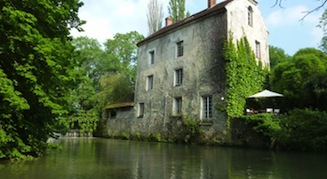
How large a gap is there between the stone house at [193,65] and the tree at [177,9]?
910cm

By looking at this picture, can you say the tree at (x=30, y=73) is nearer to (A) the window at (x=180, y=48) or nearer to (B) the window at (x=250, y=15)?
(A) the window at (x=180, y=48)

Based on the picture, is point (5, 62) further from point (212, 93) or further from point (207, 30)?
point (207, 30)

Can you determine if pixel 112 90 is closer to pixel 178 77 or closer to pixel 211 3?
pixel 178 77

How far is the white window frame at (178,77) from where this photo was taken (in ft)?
77.6

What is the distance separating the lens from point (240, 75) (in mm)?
19812

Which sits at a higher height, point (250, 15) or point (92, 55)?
point (92, 55)

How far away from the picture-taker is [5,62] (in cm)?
910

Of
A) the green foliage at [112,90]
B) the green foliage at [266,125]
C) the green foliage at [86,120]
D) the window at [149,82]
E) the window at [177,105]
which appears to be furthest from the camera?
the green foliage at [112,90]

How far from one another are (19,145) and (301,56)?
1666 centimetres

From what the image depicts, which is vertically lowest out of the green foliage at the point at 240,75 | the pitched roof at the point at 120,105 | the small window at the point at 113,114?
the small window at the point at 113,114

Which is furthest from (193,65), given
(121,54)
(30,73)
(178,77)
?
(121,54)

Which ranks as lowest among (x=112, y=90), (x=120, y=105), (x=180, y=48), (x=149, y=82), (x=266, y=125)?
(x=266, y=125)

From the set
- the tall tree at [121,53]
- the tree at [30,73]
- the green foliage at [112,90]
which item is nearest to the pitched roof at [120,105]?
the green foliage at [112,90]

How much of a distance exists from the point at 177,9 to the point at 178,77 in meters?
14.8
